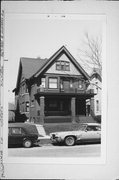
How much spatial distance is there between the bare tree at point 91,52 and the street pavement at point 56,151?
0.78m

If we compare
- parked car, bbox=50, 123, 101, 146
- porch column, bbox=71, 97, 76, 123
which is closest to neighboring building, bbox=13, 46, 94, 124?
porch column, bbox=71, 97, 76, 123

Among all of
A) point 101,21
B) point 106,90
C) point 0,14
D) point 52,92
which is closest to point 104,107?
point 106,90

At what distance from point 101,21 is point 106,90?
67 centimetres

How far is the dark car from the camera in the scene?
249 centimetres

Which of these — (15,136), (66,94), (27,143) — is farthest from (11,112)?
(66,94)

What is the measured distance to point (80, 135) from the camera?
2518 mm

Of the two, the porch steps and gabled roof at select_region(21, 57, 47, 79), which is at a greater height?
→ gabled roof at select_region(21, 57, 47, 79)

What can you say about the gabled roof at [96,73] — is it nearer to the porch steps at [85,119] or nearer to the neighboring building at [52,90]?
the neighboring building at [52,90]

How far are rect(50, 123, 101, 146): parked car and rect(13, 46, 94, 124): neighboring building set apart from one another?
12 centimetres

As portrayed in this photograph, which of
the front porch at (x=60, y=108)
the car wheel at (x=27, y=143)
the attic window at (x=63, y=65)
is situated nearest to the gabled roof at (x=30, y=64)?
the attic window at (x=63, y=65)

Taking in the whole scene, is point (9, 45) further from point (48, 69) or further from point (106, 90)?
point (106, 90)

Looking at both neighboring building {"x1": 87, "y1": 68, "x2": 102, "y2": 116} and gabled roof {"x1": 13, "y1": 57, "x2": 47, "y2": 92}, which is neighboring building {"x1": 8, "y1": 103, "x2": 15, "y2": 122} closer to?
gabled roof {"x1": 13, "y1": 57, "x2": 47, "y2": 92}

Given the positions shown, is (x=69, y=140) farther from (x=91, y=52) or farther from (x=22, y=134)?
(x=91, y=52)

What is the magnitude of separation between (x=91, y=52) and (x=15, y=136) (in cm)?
110
